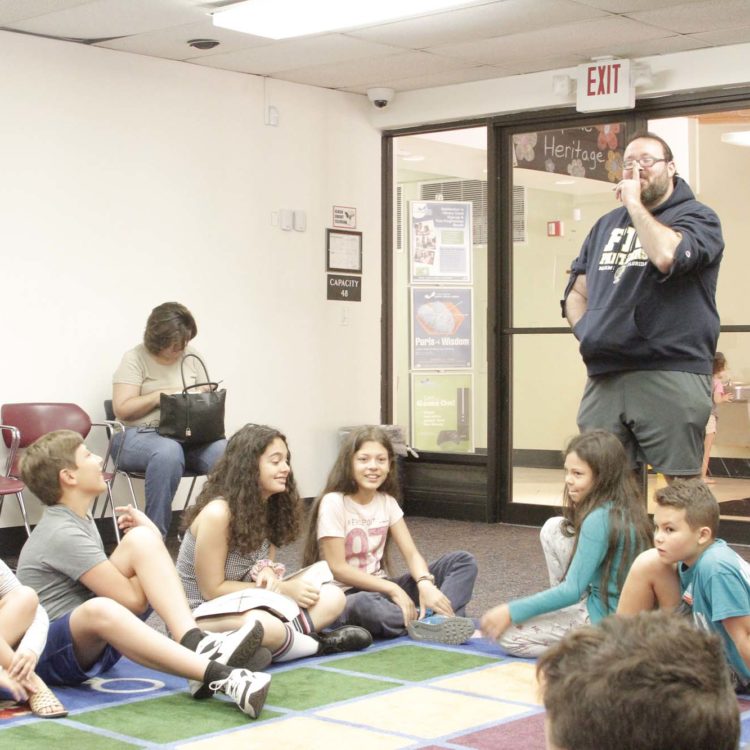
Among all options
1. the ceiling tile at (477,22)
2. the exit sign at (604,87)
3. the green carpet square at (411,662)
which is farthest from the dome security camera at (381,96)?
the green carpet square at (411,662)

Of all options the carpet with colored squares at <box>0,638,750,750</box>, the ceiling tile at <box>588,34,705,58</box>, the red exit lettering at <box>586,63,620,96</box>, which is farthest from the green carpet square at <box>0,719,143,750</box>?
the red exit lettering at <box>586,63,620,96</box>

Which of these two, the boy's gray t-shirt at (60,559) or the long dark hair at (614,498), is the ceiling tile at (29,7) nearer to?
the boy's gray t-shirt at (60,559)

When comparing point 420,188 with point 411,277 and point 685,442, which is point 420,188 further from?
point 685,442

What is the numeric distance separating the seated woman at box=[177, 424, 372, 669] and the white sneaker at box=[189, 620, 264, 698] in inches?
11.5

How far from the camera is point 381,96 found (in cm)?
733

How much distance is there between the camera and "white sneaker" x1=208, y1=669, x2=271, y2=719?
10.0ft

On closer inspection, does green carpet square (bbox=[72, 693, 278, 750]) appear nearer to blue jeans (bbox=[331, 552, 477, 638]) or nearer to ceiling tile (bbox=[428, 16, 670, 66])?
blue jeans (bbox=[331, 552, 477, 638])

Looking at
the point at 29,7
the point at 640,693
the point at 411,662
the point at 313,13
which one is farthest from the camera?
the point at 313,13

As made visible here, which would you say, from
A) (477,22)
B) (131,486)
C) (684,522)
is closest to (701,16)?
(477,22)

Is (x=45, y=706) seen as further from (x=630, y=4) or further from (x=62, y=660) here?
(x=630, y=4)

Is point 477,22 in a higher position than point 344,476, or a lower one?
higher

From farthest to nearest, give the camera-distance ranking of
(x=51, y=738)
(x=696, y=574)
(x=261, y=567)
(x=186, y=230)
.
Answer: (x=186, y=230)
(x=261, y=567)
(x=696, y=574)
(x=51, y=738)

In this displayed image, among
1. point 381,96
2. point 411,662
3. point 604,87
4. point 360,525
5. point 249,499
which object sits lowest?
point 411,662

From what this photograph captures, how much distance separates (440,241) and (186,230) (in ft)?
5.14
